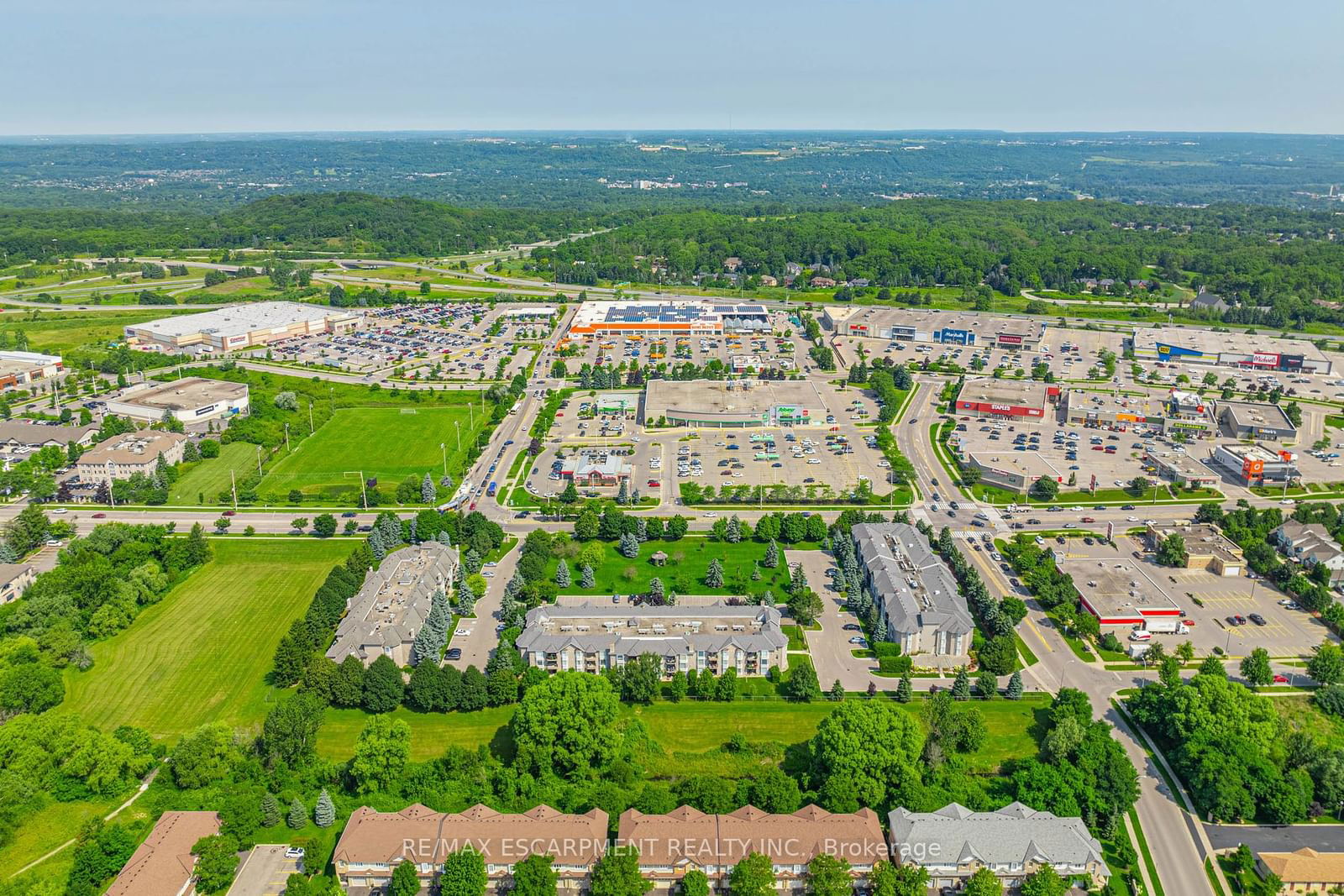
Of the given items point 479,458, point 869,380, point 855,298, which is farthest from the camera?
point 855,298

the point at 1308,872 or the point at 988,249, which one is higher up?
the point at 988,249

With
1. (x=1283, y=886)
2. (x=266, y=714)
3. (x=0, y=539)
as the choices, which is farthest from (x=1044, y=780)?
(x=0, y=539)

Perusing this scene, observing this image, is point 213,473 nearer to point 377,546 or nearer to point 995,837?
point 377,546

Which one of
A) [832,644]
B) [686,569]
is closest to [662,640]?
[832,644]

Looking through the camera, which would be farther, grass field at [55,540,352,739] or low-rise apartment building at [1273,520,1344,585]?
low-rise apartment building at [1273,520,1344,585]

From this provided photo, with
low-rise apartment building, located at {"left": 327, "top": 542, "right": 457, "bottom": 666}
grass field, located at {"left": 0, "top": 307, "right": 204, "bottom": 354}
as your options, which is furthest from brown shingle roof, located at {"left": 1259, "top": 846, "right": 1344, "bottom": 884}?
grass field, located at {"left": 0, "top": 307, "right": 204, "bottom": 354}

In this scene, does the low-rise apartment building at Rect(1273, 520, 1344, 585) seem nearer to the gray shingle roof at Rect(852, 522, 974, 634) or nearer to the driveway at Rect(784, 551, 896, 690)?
the gray shingle roof at Rect(852, 522, 974, 634)

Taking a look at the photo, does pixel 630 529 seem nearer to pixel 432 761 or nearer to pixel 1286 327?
pixel 432 761
